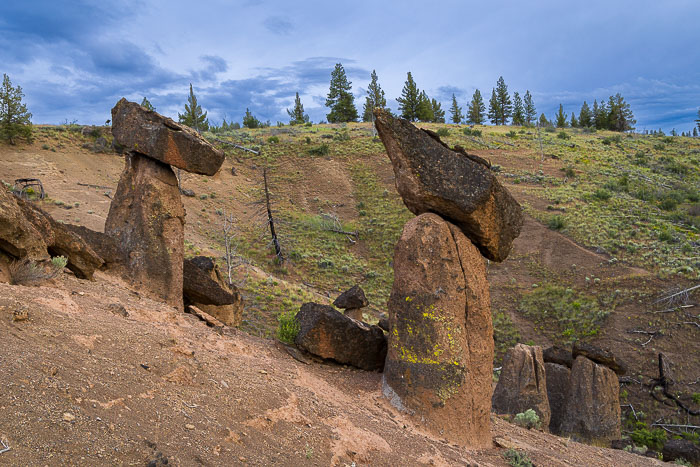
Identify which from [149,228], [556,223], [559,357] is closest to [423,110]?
[556,223]

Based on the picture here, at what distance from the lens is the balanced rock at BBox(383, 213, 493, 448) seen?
26.2 ft

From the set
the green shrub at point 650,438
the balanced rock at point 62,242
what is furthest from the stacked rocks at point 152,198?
the green shrub at point 650,438

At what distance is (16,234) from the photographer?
741cm

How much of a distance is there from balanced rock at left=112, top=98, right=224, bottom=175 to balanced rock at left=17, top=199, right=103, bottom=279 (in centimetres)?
316

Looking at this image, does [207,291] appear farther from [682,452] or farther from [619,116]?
[619,116]

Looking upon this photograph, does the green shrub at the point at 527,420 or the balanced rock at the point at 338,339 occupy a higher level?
the balanced rock at the point at 338,339

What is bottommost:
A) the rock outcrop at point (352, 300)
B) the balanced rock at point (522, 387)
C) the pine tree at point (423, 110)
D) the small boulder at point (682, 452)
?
the small boulder at point (682, 452)

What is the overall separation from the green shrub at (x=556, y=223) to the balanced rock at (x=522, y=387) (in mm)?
20066

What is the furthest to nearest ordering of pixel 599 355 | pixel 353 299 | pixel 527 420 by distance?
pixel 599 355 < pixel 353 299 < pixel 527 420

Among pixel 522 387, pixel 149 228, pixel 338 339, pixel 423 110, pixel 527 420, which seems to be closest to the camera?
pixel 338 339

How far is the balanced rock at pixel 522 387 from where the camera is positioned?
14641 mm

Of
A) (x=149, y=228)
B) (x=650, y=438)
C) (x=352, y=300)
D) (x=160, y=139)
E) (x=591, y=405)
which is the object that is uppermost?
(x=160, y=139)

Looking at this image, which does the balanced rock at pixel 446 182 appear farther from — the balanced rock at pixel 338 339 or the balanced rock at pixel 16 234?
the balanced rock at pixel 16 234

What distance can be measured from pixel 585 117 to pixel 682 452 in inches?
3273
